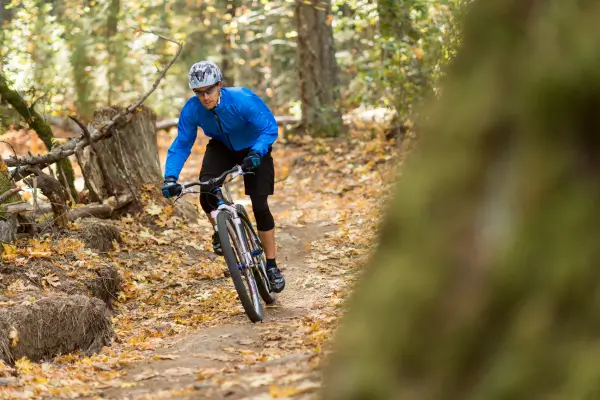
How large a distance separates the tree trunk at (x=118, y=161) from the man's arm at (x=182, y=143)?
3.60 m

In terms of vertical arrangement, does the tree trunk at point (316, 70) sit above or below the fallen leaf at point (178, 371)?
above

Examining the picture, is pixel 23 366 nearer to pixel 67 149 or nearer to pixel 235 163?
pixel 235 163

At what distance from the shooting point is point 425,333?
2.72 metres

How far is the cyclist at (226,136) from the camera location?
21.7 ft

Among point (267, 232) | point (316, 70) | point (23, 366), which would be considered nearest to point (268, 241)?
point (267, 232)

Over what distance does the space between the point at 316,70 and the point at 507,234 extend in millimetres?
14662

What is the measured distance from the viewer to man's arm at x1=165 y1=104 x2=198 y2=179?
268 inches

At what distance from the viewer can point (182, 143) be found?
22.7 ft

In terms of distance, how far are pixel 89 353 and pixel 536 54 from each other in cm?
472

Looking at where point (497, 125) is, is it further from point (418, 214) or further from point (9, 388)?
point (9, 388)

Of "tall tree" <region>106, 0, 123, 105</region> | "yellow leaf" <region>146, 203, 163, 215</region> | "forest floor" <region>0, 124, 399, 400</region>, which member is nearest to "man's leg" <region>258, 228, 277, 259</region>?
"forest floor" <region>0, 124, 399, 400</region>

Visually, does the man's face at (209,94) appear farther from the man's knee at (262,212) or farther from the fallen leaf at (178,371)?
the fallen leaf at (178,371)

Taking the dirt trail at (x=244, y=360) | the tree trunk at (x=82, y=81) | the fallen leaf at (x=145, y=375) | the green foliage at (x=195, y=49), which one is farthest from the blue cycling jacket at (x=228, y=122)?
the tree trunk at (x=82, y=81)

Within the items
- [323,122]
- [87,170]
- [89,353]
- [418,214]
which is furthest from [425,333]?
[323,122]
